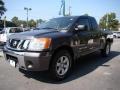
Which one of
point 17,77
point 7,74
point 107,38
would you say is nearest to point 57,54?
point 17,77

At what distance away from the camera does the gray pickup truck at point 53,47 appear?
4410mm

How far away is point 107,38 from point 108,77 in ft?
11.3

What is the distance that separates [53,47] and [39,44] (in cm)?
38

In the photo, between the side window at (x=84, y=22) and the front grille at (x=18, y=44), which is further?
the side window at (x=84, y=22)

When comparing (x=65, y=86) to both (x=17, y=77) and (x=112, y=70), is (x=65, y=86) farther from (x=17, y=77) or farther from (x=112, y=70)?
(x=112, y=70)

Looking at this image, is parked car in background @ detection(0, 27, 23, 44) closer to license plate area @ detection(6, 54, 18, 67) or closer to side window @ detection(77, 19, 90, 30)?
side window @ detection(77, 19, 90, 30)

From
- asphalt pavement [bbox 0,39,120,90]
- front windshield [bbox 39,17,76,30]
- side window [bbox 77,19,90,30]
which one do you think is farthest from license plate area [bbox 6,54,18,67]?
side window [bbox 77,19,90,30]

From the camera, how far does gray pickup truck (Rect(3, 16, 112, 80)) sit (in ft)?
14.5

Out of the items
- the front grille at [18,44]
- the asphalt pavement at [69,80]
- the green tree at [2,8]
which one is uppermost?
the green tree at [2,8]

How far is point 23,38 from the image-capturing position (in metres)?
4.65

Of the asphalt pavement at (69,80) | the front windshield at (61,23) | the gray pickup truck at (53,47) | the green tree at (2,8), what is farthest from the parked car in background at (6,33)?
the green tree at (2,8)

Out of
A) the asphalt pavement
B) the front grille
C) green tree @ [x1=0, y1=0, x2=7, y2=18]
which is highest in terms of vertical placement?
green tree @ [x1=0, y1=0, x2=7, y2=18]

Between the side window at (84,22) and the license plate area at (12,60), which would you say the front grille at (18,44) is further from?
the side window at (84,22)

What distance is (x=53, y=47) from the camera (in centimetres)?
460
